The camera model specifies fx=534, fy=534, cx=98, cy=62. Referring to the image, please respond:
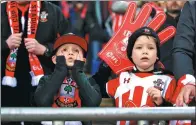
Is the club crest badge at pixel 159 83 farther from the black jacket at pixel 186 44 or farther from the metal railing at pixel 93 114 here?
the metal railing at pixel 93 114

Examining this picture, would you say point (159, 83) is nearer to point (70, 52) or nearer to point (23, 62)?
point (70, 52)

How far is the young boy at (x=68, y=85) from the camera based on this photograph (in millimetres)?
3258

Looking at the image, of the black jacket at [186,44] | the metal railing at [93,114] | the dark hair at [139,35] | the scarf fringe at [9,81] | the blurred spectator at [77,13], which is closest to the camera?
the metal railing at [93,114]

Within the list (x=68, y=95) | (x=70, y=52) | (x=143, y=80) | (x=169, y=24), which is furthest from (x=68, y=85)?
(x=169, y=24)

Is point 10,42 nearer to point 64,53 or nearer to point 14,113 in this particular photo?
point 64,53

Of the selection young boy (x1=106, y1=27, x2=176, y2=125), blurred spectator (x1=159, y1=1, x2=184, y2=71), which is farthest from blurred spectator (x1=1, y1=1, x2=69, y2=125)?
blurred spectator (x1=159, y1=1, x2=184, y2=71)

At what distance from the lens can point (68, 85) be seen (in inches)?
133

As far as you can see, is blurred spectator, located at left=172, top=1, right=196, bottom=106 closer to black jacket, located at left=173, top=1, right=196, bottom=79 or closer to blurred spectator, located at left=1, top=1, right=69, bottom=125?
black jacket, located at left=173, top=1, right=196, bottom=79

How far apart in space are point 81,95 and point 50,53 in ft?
2.36

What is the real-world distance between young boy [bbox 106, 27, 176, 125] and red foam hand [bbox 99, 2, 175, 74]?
0.47 feet

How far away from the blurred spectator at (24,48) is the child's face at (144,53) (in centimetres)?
73

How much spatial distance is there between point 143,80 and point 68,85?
0.48m

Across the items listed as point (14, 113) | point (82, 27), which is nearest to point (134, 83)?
point (14, 113)

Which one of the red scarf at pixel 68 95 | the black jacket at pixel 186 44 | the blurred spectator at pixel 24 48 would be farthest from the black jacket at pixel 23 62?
the black jacket at pixel 186 44
